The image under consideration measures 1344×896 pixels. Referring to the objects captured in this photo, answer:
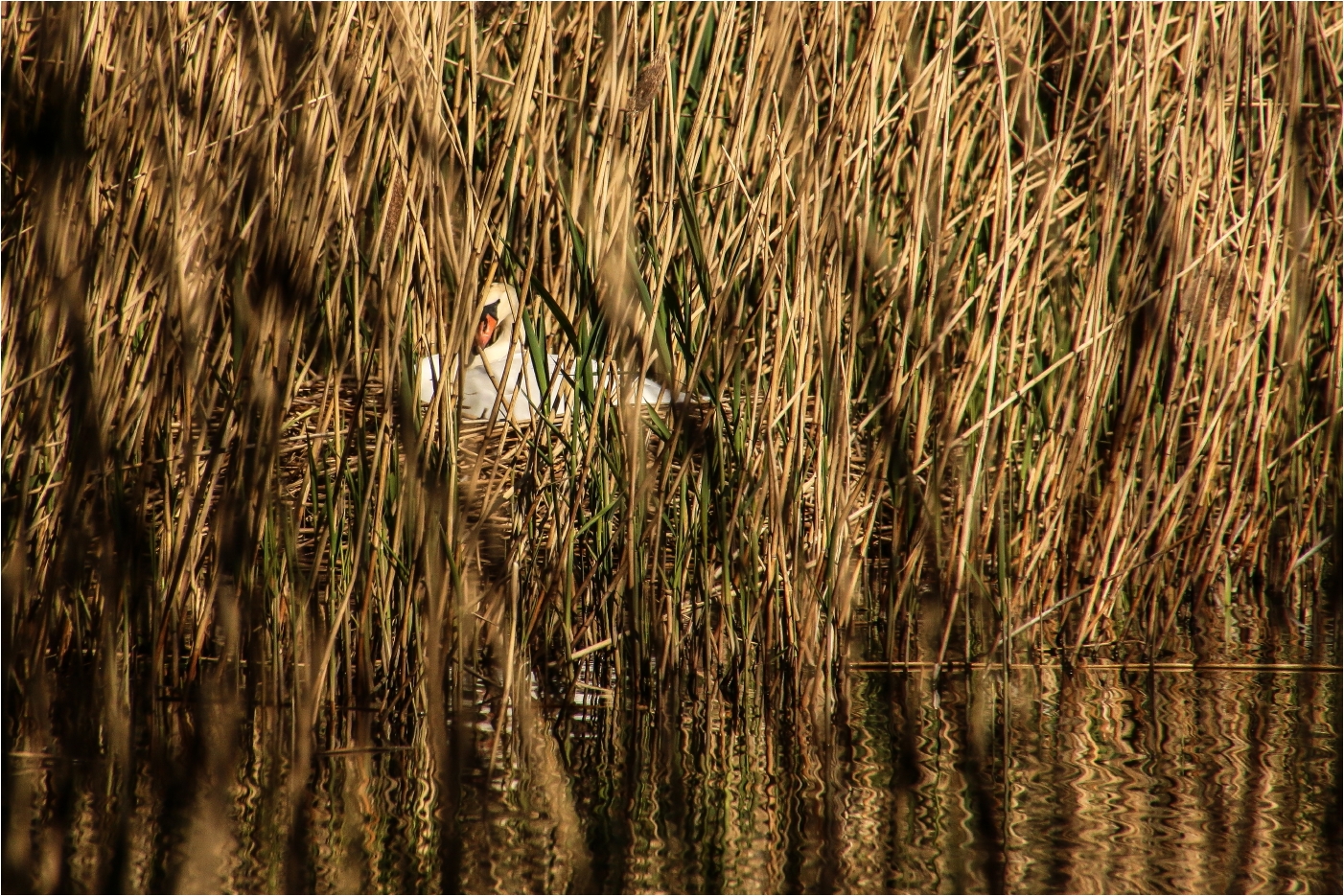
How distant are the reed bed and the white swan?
0.24 feet

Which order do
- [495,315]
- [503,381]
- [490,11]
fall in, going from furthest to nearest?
[495,315]
[490,11]
[503,381]

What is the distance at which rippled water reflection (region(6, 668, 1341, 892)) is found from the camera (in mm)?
1318

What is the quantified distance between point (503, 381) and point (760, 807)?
619 millimetres

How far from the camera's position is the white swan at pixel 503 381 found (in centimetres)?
178

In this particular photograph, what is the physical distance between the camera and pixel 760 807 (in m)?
1.50

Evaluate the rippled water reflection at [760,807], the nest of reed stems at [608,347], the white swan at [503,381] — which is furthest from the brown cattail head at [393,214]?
the rippled water reflection at [760,807]

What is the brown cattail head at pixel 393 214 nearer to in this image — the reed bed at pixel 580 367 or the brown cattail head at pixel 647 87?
the reed bed at pixel 580 367

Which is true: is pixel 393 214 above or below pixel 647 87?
below

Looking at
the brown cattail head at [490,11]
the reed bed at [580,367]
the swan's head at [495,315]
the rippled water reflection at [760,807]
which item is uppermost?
the brown cattail head at [490,11]

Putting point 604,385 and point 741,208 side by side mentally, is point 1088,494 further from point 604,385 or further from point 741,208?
point 604,385

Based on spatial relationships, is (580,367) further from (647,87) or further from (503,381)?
(647,87)

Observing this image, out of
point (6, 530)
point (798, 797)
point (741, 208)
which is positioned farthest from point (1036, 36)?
point (6, 530)

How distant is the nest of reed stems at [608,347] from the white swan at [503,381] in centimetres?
8

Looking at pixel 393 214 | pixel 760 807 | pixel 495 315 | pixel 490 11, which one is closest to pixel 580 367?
pixel 393 214
